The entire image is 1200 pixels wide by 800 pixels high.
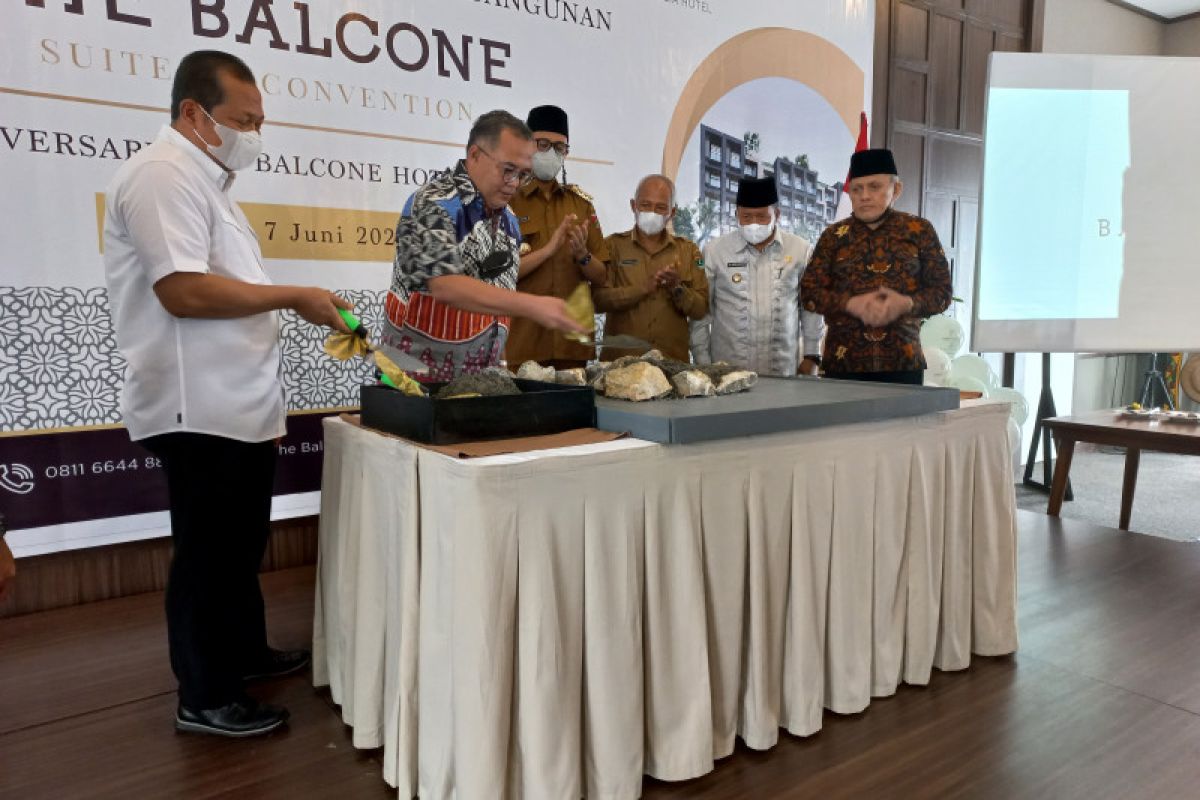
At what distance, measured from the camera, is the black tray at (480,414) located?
1.43m

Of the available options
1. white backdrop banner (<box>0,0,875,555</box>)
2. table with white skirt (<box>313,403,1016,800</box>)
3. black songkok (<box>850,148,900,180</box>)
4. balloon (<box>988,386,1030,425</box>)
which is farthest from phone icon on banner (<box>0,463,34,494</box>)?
balloon (<box>988,386,1030,425</box>)

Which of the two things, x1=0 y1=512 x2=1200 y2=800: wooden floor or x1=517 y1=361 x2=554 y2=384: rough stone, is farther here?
x1=517 y1=361 x2=554 y2=384: rough stone

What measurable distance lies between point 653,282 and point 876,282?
0.73 meters

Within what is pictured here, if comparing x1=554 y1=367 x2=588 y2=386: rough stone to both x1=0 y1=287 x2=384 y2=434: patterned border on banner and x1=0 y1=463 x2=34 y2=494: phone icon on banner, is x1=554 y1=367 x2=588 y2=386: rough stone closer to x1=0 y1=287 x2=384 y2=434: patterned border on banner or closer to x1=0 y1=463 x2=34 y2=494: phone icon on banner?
x1=0 y1=287 x2=384 y2=434: patterned border on banner

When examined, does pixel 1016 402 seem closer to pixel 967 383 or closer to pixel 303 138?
pixel 967 383

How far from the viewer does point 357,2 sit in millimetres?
2865

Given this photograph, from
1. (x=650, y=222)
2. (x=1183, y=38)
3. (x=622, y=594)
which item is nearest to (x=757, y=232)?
(x=650, y=222)

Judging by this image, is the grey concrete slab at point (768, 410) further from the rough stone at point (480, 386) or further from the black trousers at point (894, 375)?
the black trousers at point (894, 375)

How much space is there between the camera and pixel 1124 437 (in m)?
3.48

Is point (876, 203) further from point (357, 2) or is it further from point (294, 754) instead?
point (294, 754)

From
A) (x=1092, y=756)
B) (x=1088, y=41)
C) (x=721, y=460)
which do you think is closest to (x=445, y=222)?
(x=721, y=460)

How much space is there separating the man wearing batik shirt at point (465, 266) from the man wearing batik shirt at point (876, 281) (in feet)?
3.86

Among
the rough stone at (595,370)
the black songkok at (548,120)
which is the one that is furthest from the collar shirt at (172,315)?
the black songkok at (548,120)

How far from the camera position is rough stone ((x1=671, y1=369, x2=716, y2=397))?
1779 millimetres
